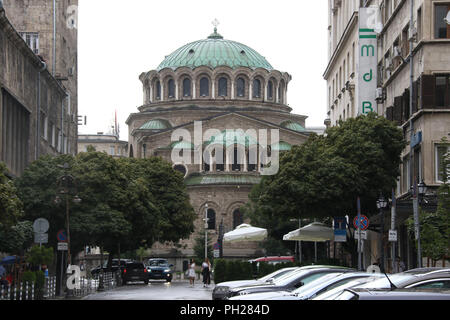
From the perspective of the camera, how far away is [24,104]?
42.0 metres

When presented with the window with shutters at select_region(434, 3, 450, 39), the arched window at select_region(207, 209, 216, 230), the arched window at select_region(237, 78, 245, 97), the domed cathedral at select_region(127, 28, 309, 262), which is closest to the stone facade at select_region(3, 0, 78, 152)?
the arched window at select_region(207, 209, 216, 230)

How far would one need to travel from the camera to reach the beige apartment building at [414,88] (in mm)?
29391

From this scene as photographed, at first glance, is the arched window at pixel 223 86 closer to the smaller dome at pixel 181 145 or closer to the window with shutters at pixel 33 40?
the smaller dome at pixel 181 145

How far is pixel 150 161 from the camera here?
5738 cm

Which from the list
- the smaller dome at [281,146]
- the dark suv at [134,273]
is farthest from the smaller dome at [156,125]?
the dark suv at [134,273]

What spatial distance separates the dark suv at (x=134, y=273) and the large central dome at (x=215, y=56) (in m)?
48.0

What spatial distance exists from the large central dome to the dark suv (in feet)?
158

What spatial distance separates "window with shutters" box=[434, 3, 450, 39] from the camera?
96.5 ft

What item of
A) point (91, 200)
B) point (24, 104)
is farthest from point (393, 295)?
point (24, 104)

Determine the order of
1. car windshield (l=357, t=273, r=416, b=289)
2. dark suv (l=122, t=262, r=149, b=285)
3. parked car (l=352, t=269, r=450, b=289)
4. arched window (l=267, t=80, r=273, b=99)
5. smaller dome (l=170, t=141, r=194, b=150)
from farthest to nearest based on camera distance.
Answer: arched window (l=267, t=80, r=273, b=99) < smaller dome (l=170, t=141, r=194, b=150) < dark suv (l=122, t=262, r=149, b=285) < parked car (l=352, t=269, r=450, b=289) < car windshield (l=357, t=273, r=416, b=289)

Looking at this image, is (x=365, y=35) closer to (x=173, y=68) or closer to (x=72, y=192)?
(x=72, y=192)

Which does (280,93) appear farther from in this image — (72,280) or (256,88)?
(72,280)

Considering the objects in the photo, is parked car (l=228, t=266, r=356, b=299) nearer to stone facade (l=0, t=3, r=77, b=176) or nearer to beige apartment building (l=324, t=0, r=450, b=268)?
beige apartment building (l=324, t=0, r=450, b=268)

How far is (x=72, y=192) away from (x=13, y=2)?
2058 centimetres
